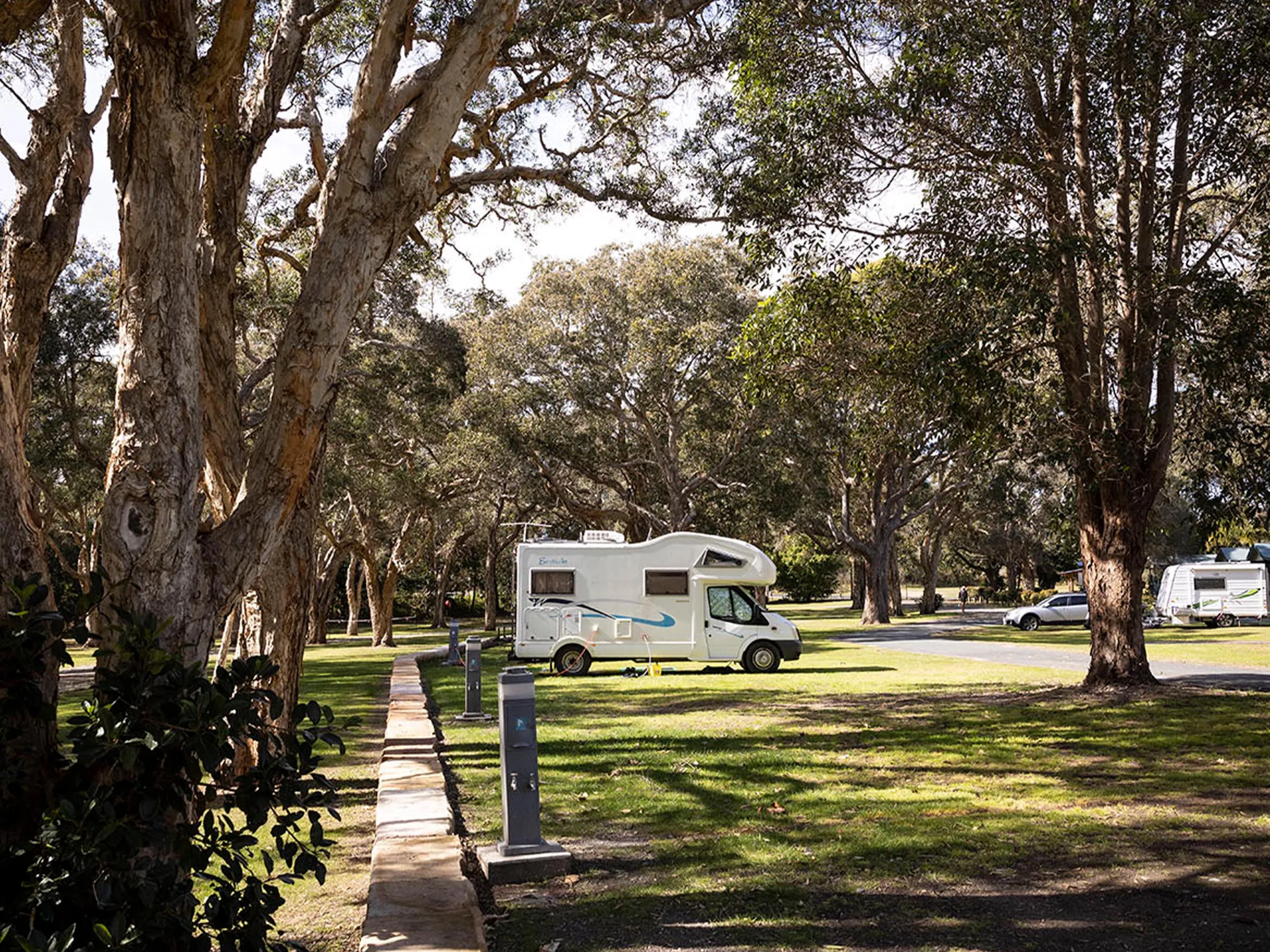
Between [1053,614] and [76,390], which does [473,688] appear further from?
[1053,614]

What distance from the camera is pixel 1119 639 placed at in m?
14.5

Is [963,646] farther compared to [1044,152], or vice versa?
[963,646]

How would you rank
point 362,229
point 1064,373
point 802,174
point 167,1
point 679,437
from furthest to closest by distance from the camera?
point 679,437
point 1064,373
point 802,174
point 362,229
point 167,1

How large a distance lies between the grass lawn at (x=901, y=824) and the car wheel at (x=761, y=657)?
661 centimetres

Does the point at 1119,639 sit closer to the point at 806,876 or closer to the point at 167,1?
the point at 806,876

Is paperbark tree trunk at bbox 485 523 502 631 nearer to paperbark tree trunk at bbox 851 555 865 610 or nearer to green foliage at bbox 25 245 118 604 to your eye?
green foliage at bbox 25 245 118 604

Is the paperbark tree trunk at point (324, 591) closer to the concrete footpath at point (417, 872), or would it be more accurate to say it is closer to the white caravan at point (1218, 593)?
the concrete footpath at point (417, 872)

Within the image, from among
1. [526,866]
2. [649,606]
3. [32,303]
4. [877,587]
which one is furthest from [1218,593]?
[32,303]

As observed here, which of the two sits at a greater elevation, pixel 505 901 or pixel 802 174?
pixel 802 174

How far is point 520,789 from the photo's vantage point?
6.50 metres

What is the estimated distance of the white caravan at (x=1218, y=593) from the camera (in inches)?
1419

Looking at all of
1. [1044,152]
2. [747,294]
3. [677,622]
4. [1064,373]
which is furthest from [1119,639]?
[747,294]

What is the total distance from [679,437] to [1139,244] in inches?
958

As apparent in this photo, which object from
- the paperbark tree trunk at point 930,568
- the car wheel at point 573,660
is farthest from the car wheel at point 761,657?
the paperbark tree trunk at point 930,568
